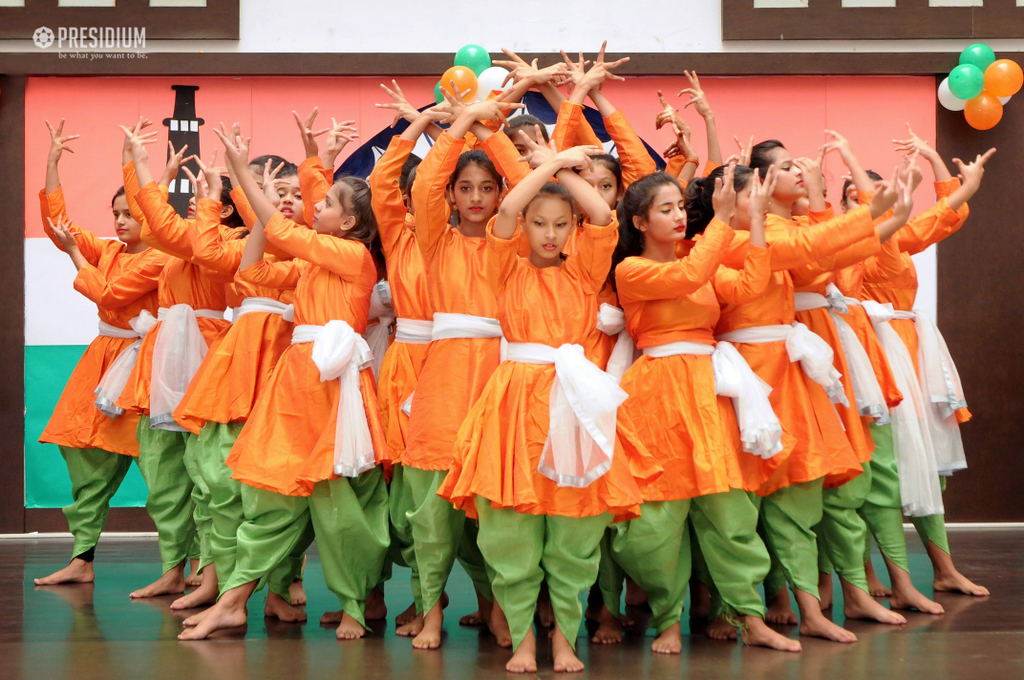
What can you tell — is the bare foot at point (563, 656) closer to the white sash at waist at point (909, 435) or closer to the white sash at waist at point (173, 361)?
the white sash at waist at point (909, 435)

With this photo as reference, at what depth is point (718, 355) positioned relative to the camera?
3.24 m

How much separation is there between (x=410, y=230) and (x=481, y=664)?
1461 millimetres

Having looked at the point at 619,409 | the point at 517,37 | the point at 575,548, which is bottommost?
the point at 575,548

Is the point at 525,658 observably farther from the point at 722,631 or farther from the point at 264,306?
the point at 264,306

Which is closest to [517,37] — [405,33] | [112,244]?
[405,33]

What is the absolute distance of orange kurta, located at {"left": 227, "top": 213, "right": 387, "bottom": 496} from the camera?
3266 millimetres

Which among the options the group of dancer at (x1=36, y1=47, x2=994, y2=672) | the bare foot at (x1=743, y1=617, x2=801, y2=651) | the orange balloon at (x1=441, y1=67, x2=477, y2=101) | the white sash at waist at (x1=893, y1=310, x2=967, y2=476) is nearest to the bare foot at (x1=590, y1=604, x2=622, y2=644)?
the group of dancer at (x1=36, y1=47, x2=994, y2=672)

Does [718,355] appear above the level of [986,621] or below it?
above

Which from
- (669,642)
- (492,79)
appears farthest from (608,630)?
(492,79)

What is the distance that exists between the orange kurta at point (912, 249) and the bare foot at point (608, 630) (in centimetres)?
165

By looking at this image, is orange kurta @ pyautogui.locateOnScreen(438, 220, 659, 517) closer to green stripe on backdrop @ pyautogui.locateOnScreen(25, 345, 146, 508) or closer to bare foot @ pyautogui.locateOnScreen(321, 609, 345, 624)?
bare foot @ pyautogui.locateOnScreen(321, 609, 345, 624)

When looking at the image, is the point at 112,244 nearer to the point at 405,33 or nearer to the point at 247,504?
the point at 247,504

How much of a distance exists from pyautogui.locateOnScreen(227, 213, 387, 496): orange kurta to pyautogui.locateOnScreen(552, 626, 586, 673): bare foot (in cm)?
81

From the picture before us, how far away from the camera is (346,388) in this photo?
3.34m
